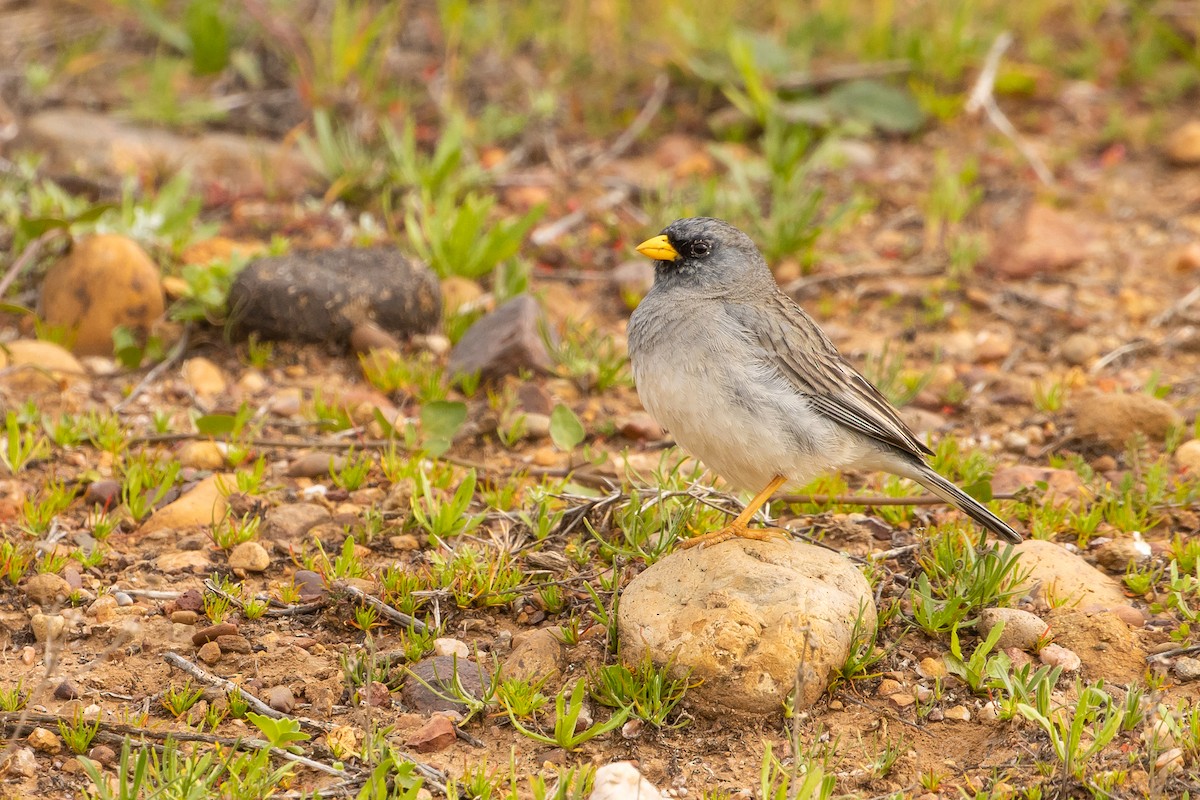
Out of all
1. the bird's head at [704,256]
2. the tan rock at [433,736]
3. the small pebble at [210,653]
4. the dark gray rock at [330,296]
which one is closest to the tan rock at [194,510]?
the small pebble at [210,653]

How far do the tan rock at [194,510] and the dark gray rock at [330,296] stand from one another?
5.19 ft

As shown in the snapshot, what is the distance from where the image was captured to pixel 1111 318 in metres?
8.25

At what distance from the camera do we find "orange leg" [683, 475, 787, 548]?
208 inches

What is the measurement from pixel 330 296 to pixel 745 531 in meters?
3.18

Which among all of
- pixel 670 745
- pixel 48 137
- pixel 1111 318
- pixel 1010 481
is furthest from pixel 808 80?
pixel 670 745

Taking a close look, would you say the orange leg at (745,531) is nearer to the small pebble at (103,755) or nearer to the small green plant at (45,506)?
the small pebble at (103,755)

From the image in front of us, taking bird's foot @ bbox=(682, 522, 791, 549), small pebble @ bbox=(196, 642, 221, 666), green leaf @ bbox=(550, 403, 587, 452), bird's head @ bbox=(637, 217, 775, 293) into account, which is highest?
bird's head @ bbox=(637, 217, 775, 293)

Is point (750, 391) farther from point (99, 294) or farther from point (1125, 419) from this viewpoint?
point (99, 294)

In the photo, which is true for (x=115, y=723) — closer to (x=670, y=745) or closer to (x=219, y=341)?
(x=670, y=745)

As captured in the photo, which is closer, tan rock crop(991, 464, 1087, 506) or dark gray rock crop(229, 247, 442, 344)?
tan rock crop(991, 464, 1087, 506)

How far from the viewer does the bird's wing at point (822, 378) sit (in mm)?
5504

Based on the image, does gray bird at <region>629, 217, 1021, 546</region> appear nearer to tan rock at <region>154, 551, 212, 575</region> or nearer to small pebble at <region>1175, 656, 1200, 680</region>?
small pebble at <region>1175, 656, 1200, 680</region>

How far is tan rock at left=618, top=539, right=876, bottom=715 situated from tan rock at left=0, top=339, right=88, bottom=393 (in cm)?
373

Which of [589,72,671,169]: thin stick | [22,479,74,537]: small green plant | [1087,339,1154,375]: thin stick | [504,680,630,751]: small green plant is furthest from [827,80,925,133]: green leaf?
[504,680,630,751]: small green plant
